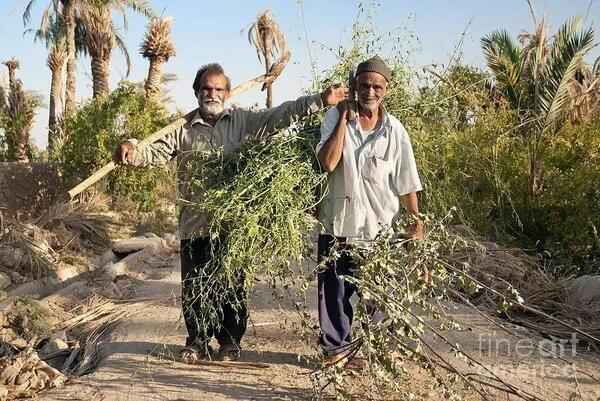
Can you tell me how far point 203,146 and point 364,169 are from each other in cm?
101

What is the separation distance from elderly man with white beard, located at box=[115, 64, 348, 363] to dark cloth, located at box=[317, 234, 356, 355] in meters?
0.50

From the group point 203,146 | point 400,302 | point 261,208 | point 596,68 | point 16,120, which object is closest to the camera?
point 400,302

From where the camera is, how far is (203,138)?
3898mm

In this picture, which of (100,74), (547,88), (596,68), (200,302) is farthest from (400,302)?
(100,74)

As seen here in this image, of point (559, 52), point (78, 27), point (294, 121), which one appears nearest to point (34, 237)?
point (294, 121)

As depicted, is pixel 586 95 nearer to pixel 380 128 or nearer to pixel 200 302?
pixel 380 128

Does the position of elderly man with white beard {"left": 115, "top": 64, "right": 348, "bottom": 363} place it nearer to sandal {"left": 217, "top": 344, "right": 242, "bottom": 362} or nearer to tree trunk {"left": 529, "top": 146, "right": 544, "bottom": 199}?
sandal {"left": 217, "top": 344, "right": 242, "bottom": 362}

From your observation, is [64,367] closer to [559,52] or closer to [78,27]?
[559,52]

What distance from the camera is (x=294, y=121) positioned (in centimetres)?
372

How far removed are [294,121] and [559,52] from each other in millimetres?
6631

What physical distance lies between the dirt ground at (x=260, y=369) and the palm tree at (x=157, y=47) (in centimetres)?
1207

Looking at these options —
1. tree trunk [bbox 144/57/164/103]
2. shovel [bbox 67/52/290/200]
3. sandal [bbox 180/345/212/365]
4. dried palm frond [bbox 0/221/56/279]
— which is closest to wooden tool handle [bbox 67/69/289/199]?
shovel [bbox 67/52/290/200]

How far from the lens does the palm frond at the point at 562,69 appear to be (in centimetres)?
883

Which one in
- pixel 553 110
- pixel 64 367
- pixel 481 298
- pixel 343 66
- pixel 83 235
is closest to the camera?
pixel 343 66
